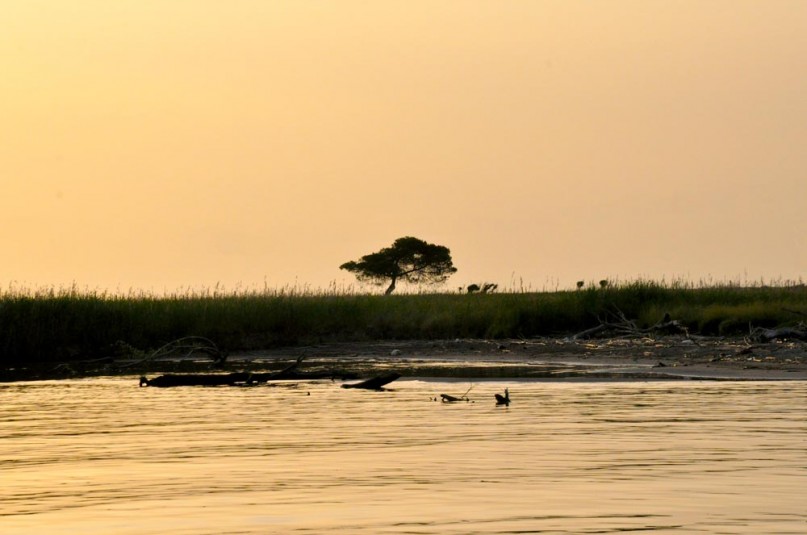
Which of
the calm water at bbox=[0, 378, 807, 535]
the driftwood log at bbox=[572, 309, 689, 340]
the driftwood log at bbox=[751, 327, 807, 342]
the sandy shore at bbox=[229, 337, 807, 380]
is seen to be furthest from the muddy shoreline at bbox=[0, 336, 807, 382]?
the calm water at bbox=[0, 378, 807, 535]

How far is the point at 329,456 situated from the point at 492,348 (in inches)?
811

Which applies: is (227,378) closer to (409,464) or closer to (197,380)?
(197,380)

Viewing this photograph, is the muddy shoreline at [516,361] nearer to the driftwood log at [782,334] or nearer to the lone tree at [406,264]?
the driftwood log at [782,334]

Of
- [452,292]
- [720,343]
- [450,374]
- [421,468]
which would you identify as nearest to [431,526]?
[421,468]

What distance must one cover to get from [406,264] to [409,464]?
238 feet

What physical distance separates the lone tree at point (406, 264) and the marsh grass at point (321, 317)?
137 feet

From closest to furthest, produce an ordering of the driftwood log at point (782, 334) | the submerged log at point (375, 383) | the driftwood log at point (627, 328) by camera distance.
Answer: the submerged log at point (375, 383) → the driftwood log at point (782, 334) → the driftwood log at point (627, 328)

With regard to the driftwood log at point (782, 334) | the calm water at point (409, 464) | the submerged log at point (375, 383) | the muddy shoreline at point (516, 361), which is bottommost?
the calm water at point (409, 464)

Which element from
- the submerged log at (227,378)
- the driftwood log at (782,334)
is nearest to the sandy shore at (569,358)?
the driftwood log at (782,334)

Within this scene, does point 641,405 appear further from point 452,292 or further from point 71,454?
point 452,292

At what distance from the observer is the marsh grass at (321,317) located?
35.6 m

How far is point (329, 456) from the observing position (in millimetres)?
14406

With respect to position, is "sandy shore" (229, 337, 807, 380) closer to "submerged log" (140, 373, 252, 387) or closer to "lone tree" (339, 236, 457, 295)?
"submerged log" (140, 373, 252, 387)

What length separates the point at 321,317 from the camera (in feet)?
130
